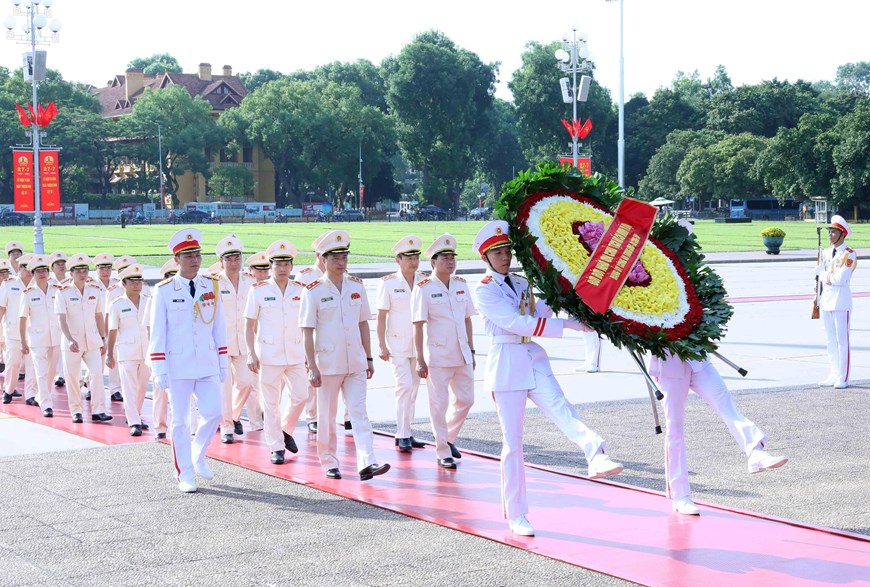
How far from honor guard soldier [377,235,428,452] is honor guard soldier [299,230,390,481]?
1046mm

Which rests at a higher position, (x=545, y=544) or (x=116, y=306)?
(x=116, y=306)

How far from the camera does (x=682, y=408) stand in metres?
7.51

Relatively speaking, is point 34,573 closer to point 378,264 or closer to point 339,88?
point 378,264

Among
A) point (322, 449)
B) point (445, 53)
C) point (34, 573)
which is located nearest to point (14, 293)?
point (322, 449)

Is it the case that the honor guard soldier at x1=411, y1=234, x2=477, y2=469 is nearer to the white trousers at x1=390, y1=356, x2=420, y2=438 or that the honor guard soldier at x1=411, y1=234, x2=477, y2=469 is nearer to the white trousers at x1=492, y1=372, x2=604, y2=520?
the white trousers at x1=390, y1=356, x2=420, y2=438

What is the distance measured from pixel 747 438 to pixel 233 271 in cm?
536

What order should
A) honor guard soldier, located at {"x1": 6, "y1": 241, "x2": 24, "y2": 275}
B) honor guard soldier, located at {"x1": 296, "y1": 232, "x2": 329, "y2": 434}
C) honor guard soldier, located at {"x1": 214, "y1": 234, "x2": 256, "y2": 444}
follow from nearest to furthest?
honor guard soldier, located at {"x1": 214, "y1": 234, "x2": 256, "y2": 444} → honor guard soldier, located at {"x1": 296, "y1": 232, "x2": 329, "y2": 434} → honor guard soldier, located at {"x1": 6, "y1": 241, "x2": 24, "y2": 275}

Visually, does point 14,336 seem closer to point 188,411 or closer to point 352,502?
point 188,411

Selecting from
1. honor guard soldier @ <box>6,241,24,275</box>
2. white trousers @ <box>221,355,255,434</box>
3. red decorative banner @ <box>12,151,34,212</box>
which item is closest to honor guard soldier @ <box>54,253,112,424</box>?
white trousers @ <box>221,355,255,434</box>

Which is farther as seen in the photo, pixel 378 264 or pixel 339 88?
pixel 339 88

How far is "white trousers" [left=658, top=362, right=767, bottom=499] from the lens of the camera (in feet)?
24.1

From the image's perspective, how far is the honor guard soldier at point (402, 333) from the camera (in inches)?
388

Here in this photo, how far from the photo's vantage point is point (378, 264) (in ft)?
124

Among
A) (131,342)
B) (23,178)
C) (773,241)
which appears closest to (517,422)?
(131,342)
